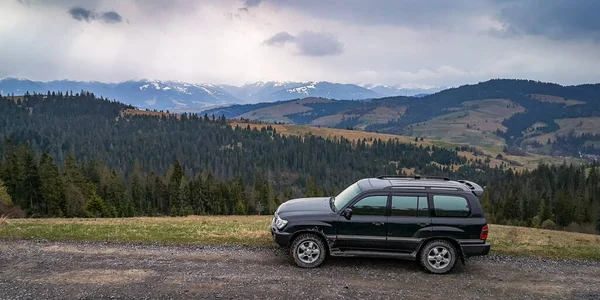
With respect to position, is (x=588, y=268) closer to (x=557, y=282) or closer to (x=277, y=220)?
(x=557, y=282)

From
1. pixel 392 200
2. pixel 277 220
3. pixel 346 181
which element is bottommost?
pixel 346 181

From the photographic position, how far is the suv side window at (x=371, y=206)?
12.8m

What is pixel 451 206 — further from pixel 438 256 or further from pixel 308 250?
pixel 308 250

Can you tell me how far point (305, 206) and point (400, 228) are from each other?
3496mm

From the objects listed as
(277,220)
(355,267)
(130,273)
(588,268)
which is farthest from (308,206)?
(588,268)

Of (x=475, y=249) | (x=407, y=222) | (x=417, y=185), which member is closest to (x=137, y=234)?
(x=407, y=222)

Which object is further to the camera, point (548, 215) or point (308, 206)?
point (548, 215)

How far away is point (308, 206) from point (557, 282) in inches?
339

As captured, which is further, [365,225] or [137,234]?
[137,234]

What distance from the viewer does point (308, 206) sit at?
13.9 m

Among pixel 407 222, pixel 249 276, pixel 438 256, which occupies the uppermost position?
pixel 407 222

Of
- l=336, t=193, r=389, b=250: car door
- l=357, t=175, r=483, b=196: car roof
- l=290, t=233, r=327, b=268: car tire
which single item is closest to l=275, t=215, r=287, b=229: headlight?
l=290, t=233, r=327, b=268: car tire

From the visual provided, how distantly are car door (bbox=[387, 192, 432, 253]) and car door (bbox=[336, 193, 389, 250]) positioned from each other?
0.27 m

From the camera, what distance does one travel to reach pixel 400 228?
497 inches
